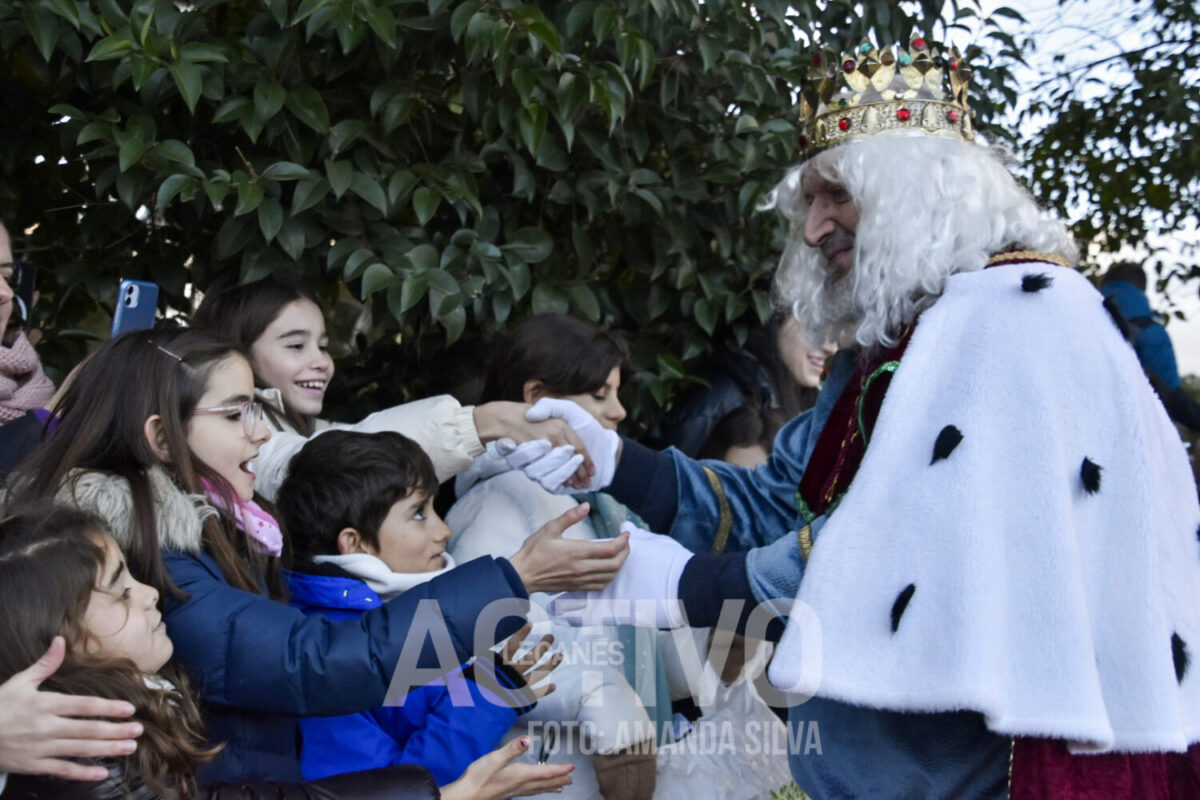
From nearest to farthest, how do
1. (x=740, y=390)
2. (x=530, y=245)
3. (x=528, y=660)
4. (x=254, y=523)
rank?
(x=254, y=523) → (x=528, y=660) → (x=530, y=245) → (x=740, y=390)

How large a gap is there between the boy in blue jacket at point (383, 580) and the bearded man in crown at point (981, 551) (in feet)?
1.24

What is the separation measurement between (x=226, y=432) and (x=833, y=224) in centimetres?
123

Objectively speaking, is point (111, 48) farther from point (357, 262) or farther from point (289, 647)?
point (289, 647)

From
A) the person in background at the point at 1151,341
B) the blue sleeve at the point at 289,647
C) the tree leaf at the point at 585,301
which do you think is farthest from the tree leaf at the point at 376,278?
the person in background at the point at 1151,341

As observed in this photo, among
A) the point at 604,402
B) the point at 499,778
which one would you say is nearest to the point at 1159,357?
the point at 604,402

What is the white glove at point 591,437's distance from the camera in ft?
9.23

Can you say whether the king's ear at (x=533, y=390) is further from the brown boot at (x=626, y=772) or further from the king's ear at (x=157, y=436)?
the king's ear at (x=157, y=436)

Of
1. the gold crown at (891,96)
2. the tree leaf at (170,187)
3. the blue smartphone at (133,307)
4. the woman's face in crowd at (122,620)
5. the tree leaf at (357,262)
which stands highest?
the gold crown at (891,96)

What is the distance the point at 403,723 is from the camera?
97.7 inches

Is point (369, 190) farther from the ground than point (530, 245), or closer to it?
farther from the ground

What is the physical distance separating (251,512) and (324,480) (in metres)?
0.39

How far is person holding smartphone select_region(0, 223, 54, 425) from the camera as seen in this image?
2.67 m

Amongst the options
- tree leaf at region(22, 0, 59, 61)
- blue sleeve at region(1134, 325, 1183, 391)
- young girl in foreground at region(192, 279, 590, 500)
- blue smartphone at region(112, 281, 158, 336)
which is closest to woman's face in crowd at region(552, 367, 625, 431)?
young girl in foreground at region(192, 279, 590, 500)

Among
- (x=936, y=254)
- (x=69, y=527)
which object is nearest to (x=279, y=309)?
(x=69, y=527)
